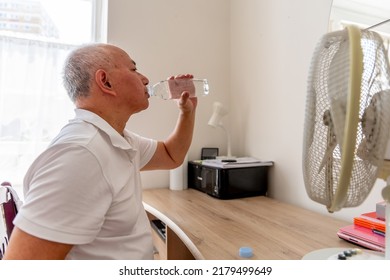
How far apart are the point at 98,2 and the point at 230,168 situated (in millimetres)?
1483

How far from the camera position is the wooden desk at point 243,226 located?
0.88 meters

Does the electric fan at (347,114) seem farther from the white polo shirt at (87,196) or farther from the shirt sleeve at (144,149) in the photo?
the shirt sleeve at (144,149)

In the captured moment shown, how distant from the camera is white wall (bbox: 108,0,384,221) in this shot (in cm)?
144

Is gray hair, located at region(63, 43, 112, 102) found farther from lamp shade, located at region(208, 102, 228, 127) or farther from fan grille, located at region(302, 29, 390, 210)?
lamp shade, located at region(208, 102, 228, 127)

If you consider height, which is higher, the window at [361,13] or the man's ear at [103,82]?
the window at [361,13]

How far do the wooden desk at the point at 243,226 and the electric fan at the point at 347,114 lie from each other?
15.5 inches

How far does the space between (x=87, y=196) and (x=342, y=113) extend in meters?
0.58

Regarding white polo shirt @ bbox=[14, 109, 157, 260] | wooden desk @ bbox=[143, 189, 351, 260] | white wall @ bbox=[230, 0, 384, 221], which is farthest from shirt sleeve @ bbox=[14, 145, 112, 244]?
white wall @ bbox=[230, 0, 384, 221]

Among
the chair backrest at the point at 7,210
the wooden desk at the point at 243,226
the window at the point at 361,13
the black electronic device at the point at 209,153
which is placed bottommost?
the wooden desk at the point at 243,226

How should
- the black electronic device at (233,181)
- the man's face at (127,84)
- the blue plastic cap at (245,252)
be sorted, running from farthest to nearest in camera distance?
the black electronic device at (233,181), the man's face at (127,84), the blue plastic cap at (245,252)

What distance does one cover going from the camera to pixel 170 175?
184 cm

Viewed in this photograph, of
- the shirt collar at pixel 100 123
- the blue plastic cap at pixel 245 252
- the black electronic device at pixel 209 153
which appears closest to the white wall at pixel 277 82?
the black electronic device at pixel 209 153

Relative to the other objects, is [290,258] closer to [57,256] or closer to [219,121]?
[57,256]

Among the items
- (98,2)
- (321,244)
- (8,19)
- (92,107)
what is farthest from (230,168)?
(8,19)
